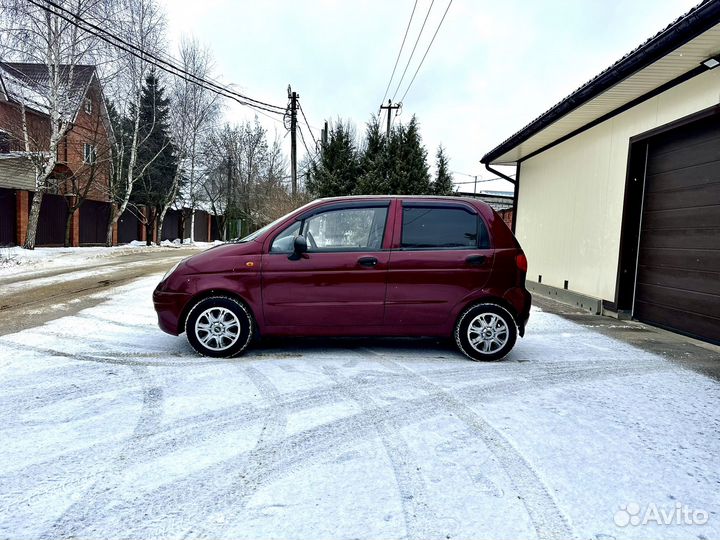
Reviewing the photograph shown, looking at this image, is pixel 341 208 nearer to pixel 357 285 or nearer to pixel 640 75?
pixel 357 285

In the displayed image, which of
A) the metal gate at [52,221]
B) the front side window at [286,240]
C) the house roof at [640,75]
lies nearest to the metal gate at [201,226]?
the metal gate at [52,221]

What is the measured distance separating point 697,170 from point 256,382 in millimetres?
6209

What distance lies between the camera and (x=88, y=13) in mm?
15672

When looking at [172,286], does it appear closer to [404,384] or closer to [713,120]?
[404,384]

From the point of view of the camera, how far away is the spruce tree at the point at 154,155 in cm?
2438

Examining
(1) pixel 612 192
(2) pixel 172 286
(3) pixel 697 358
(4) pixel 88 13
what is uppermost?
(4) pixel 88 13

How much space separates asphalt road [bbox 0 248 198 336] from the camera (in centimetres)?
620

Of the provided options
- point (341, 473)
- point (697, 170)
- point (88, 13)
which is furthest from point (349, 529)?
point (88, 13)

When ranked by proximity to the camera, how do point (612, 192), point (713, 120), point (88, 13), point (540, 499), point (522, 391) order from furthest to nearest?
point (88, 13) < point (612, 192) < point (713, 120) < point (522, 391) < point (540, 499)

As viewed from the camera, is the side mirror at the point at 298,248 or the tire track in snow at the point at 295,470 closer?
the tire track in snow at the point at 295,470

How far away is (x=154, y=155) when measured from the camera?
2655 cm

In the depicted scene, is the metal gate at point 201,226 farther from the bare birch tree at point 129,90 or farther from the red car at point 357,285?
the red car at point 357,285

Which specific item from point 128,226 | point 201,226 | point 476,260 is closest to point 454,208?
point 476,260

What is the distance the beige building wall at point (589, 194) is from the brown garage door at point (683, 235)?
408 millimetres
